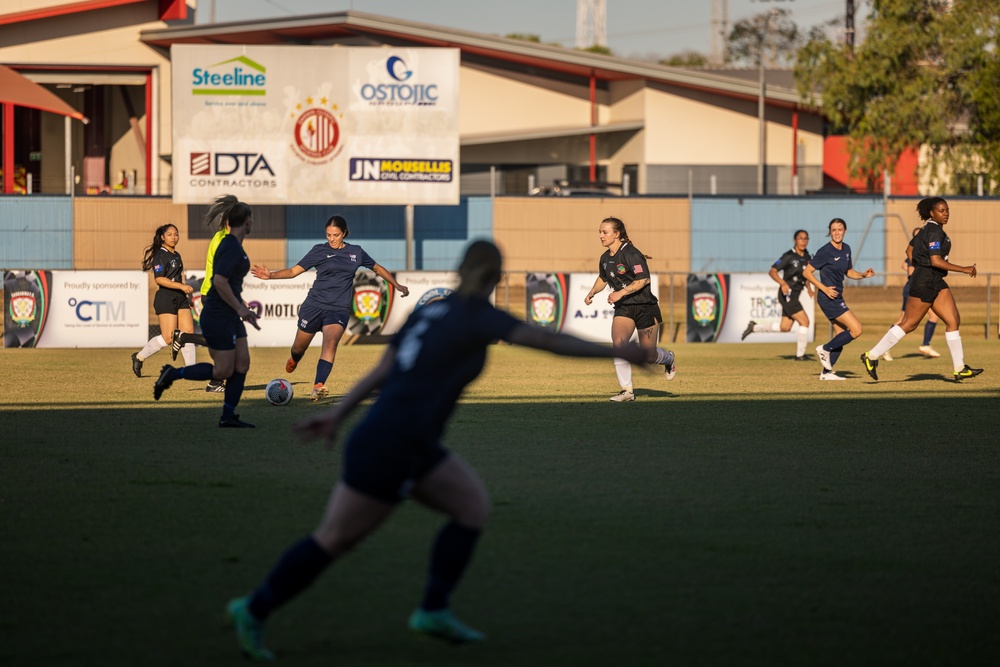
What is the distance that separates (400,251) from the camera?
105 ft

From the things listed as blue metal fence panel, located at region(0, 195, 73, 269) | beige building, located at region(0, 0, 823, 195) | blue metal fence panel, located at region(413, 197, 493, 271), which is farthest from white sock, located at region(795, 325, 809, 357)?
beige building, located at region(0, 0, 823, 195)

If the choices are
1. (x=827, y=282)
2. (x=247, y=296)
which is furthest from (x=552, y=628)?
(x=247, y=296)

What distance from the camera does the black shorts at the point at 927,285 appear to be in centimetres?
1509

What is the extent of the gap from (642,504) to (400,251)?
24207 millimetres

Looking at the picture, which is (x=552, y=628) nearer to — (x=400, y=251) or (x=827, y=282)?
(x=827, y=282)

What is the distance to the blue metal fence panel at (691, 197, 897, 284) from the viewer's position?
30.7 metres

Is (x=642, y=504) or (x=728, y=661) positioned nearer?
(x=728, y=661)

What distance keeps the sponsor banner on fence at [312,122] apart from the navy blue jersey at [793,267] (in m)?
11.1

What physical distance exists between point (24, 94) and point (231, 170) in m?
8.47

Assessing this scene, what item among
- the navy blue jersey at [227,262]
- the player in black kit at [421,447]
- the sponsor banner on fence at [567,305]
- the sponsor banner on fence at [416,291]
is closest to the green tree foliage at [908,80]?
the sponsor banner on fence at [567,305]

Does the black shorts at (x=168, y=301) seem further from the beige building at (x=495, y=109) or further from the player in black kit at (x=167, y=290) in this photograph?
the beige building at (x=495, y=109)

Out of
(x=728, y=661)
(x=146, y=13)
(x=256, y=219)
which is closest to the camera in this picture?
(x=728, y=661)

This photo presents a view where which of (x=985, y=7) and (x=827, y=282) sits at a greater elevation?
(x=985, y=7)

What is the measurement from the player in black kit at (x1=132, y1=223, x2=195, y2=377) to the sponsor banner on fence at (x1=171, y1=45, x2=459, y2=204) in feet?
43.8
